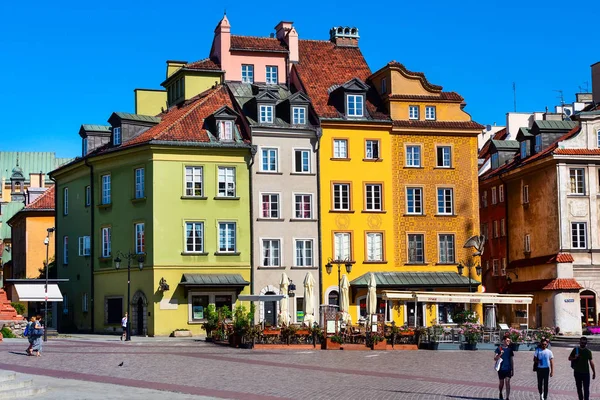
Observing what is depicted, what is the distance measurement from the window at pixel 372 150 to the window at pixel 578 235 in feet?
43.5

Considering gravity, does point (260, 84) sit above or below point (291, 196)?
above

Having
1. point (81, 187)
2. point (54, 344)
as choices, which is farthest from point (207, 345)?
point (81, 187)

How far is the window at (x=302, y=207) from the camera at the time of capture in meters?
62.8

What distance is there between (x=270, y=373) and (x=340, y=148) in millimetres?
33547

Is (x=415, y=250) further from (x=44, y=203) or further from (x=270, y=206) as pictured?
(x=44, y=203)

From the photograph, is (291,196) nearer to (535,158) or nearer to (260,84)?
(260,84)

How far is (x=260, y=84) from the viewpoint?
221 feet

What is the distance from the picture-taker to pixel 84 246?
65625mm

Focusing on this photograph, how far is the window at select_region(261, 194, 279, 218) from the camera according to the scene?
62156mm

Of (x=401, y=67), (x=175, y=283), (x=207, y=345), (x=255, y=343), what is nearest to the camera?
(x=255, y=343)

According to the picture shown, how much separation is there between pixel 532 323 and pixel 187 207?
24135mm

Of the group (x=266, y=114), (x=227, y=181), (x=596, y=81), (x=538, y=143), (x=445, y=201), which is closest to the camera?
(x=227, y=181)

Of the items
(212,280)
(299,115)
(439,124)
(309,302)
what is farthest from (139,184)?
(439,124)

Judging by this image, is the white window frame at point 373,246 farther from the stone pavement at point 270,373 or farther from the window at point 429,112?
the stone pavement at point 270,373
